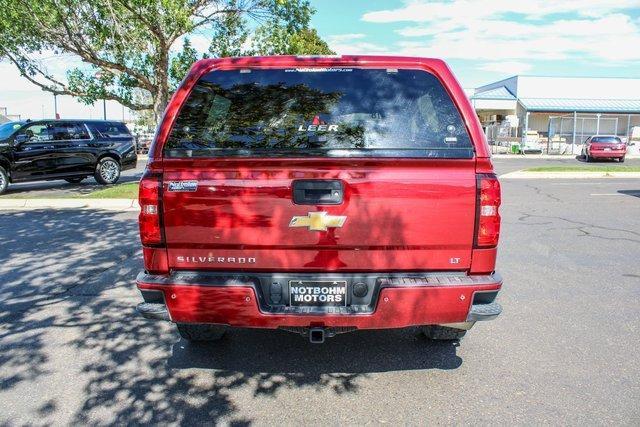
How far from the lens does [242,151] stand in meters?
3.21

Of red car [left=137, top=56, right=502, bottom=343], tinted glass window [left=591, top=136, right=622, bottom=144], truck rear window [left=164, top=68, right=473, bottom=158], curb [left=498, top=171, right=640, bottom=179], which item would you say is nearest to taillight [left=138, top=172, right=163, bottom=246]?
red car [left=137, top=56, right=502, bottom=343]

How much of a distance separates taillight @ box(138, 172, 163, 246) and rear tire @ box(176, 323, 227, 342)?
0.97m

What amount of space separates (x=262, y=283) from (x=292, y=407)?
0.80 m

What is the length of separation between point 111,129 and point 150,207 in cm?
1398

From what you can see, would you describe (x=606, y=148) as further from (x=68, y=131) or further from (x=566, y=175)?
(x=68, y=131)

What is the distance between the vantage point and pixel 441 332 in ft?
13.4

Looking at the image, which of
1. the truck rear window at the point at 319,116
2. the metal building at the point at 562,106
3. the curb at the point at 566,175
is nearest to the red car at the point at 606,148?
the curb at the point at 566,175

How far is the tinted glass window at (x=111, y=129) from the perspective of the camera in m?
15.6

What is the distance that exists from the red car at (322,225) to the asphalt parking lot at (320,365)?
1.73 ft

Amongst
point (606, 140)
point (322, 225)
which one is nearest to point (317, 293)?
point (322, 225)

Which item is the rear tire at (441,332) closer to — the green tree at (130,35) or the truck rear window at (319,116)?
the truck rear window at (319,116)

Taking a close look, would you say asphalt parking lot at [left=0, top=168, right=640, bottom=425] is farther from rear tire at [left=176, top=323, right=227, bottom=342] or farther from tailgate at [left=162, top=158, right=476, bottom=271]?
tailgate at [left=162, top=158, right=476, bottom=271]

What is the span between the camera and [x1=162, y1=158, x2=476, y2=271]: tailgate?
10.2 ft

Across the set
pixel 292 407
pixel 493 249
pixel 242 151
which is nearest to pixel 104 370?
pixel 292 407
